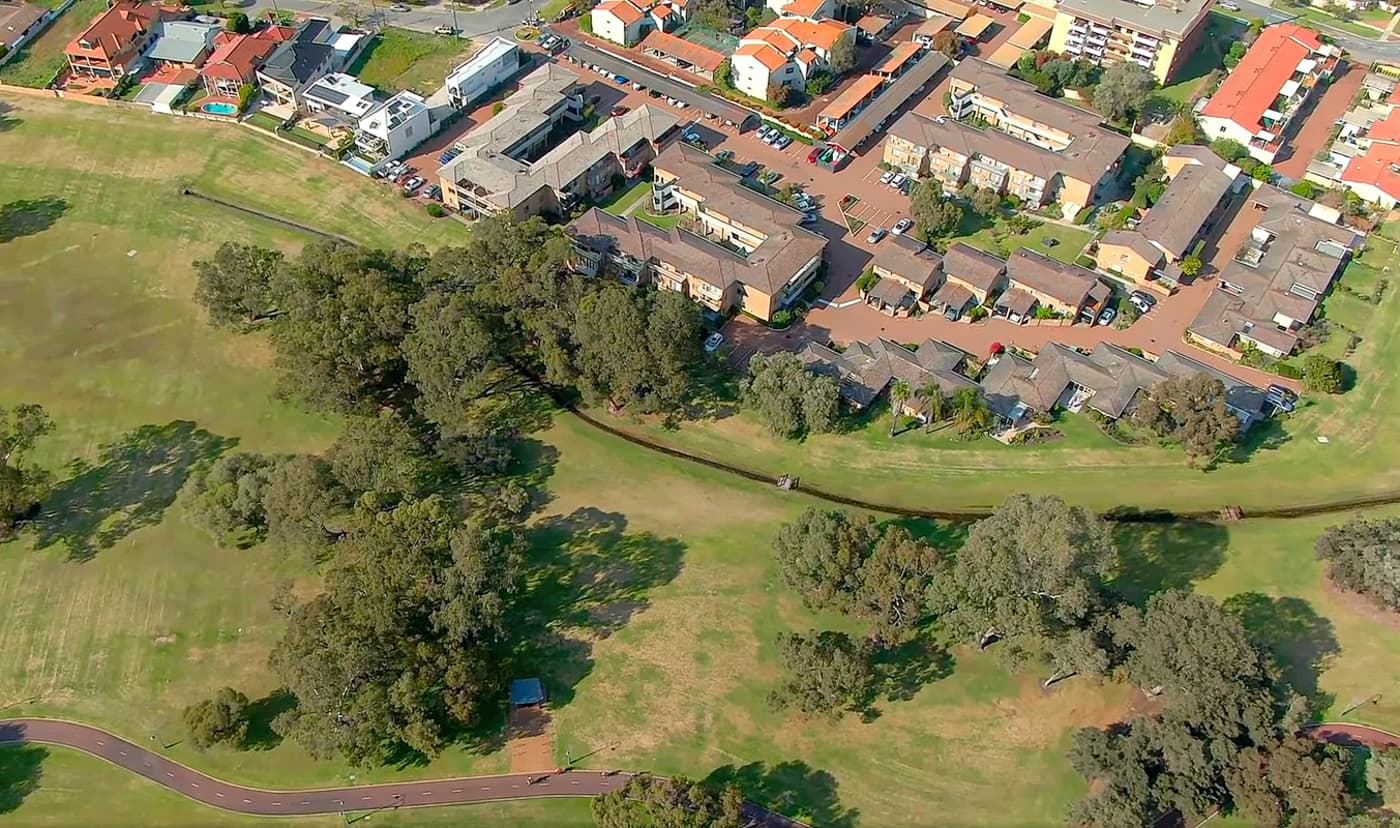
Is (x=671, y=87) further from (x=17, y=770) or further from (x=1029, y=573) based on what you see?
(x=17, y=770)

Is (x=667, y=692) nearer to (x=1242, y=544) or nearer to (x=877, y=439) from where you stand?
(x=877, y=439)

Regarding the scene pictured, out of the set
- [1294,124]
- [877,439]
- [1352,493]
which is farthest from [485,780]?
[1294,124]

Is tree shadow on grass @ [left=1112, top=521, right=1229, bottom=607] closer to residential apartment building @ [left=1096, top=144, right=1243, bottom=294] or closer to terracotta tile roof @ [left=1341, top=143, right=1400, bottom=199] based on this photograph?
residential apartment building @ [left=1096, top=144, right=1243, bottom=294]

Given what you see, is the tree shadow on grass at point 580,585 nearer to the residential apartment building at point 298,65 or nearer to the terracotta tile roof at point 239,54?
the residential apartment building at point 298,65

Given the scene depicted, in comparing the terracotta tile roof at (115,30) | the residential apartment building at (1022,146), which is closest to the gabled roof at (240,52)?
the terracotta tile roof at (115,30)

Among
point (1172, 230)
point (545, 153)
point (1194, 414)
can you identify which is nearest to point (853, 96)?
point (545, 153)

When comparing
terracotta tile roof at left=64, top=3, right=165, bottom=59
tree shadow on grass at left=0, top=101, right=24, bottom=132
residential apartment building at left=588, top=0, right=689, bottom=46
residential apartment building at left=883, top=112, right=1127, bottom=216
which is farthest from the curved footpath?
residential apartment building at left=588, top=0, right=689, bottom=46
